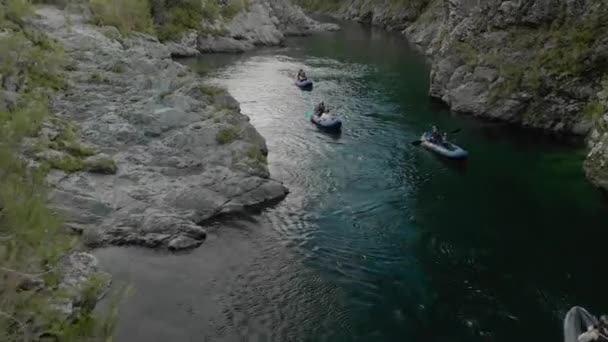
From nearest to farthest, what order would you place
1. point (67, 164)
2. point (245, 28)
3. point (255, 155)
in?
1. point (67, 164)
2. point (255, 155)
3. point (245, 28)

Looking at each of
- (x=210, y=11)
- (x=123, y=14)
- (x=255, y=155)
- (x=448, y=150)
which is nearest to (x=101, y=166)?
(x=255, y=155)

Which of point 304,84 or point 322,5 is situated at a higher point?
point 322,5

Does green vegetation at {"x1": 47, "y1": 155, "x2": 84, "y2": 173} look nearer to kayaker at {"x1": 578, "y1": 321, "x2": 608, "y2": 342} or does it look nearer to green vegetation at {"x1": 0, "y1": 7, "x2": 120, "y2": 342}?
green vegetation at {"x1": 0, "y1": 7, "x2": 120, "y2": 342}

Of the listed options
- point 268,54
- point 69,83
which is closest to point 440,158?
point 69,83

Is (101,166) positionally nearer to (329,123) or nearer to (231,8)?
(329,123)

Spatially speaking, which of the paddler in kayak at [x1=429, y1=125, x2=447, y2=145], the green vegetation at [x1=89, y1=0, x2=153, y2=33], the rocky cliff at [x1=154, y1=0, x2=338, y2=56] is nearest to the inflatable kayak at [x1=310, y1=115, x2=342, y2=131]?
the paddler in kayak at [x1=429, y1=125, x2=447, y2=145]

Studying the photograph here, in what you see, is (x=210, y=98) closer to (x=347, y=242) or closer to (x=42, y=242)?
(x=347, y=242)

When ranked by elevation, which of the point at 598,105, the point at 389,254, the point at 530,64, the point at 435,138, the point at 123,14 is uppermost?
the point at 530,64
